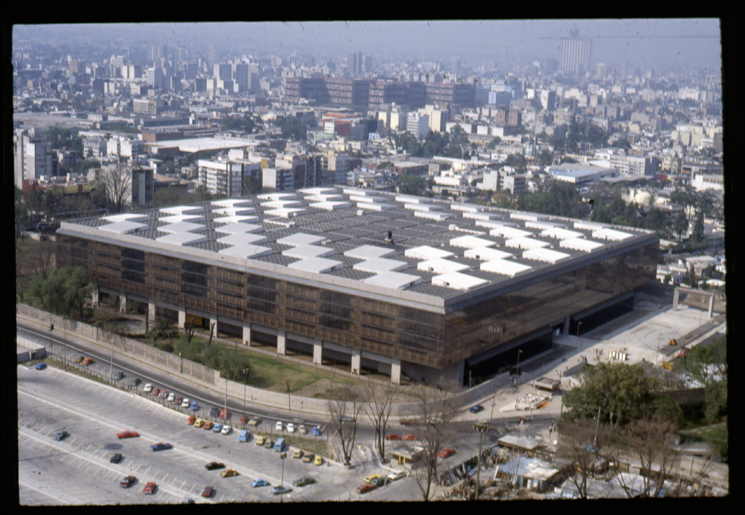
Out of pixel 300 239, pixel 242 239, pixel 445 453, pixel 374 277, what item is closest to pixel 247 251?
pixel 242 239

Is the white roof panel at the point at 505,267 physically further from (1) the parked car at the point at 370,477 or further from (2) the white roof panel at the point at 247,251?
(1) the parked car at the point at 370,477

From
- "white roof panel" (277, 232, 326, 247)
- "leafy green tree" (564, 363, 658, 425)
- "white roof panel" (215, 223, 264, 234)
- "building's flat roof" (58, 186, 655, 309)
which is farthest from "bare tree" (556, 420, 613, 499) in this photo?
"white roof panel" (215, 223, 264, 234)

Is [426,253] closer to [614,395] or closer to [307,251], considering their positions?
[307,251]

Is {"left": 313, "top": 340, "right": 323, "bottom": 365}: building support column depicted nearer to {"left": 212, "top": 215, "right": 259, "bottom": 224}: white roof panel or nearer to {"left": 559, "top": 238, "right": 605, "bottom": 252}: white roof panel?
{"left": 212, "top": 215, "right": 259, "bottom": 224}: white roof panel

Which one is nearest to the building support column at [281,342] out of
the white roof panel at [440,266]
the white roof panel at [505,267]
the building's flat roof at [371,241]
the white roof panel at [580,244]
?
the building's flat roof at [371,241]

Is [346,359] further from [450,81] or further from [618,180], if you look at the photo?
[450,81]

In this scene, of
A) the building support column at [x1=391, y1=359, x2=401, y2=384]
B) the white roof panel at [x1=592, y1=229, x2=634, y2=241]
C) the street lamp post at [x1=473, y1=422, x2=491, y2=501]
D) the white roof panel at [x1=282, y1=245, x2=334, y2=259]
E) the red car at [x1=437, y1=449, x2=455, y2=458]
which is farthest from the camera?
the white roof panel at [x1=592, y1=229, x2=634, y2=241]

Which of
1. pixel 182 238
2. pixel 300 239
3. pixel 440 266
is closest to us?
pixel 440 266
